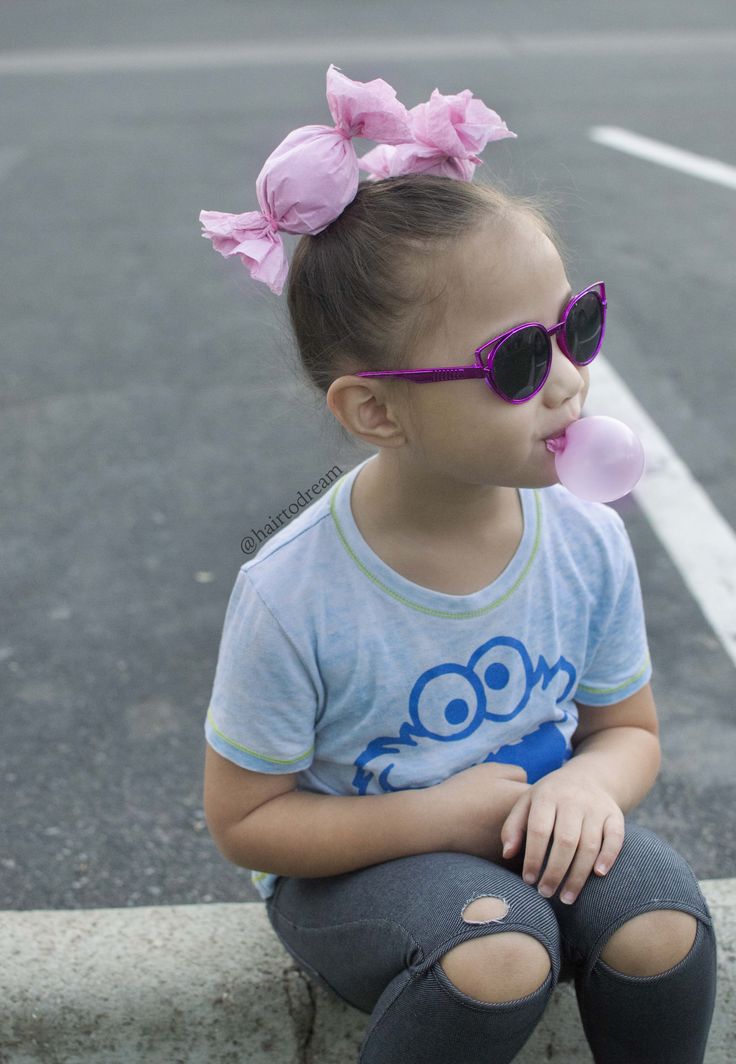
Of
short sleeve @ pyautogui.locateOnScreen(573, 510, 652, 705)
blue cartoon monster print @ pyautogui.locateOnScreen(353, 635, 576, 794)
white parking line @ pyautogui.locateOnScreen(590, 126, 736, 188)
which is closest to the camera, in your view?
blue cartoon monster print @ pyautogui.locateOnScreen(353, 635, 576, 794)

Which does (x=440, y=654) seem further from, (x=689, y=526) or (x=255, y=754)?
(x=689, y=526)

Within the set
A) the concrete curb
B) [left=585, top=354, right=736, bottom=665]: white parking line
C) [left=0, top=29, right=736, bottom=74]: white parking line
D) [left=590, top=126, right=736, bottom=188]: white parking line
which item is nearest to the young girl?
the concrete curb

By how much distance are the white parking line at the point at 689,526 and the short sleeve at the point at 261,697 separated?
168cm

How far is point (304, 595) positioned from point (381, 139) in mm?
641

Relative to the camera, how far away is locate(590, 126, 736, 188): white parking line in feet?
25.2

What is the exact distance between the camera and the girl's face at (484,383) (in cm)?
167

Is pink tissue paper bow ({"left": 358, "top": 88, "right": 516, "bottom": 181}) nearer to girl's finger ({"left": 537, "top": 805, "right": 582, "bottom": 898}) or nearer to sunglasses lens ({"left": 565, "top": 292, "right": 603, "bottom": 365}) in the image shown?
sunglasses lens ({"left": 565, "top": 292, "right": 603, "bottom": 365})

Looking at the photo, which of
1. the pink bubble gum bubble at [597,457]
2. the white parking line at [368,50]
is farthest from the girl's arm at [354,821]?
the white parking line at [368,50]

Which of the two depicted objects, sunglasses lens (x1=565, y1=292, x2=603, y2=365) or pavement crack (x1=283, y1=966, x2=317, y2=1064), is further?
pavement crack (x1=283, y1=966, x2=317, y2=1064)

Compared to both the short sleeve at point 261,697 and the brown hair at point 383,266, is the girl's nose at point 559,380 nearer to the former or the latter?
the brown hair at point 383,266

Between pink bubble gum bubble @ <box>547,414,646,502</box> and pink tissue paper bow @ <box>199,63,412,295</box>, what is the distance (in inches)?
17.2

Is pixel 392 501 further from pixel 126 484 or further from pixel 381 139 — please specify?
pixel 126 484

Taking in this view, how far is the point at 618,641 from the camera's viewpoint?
2.00 meters

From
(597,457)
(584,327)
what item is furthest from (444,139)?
(597,457)
